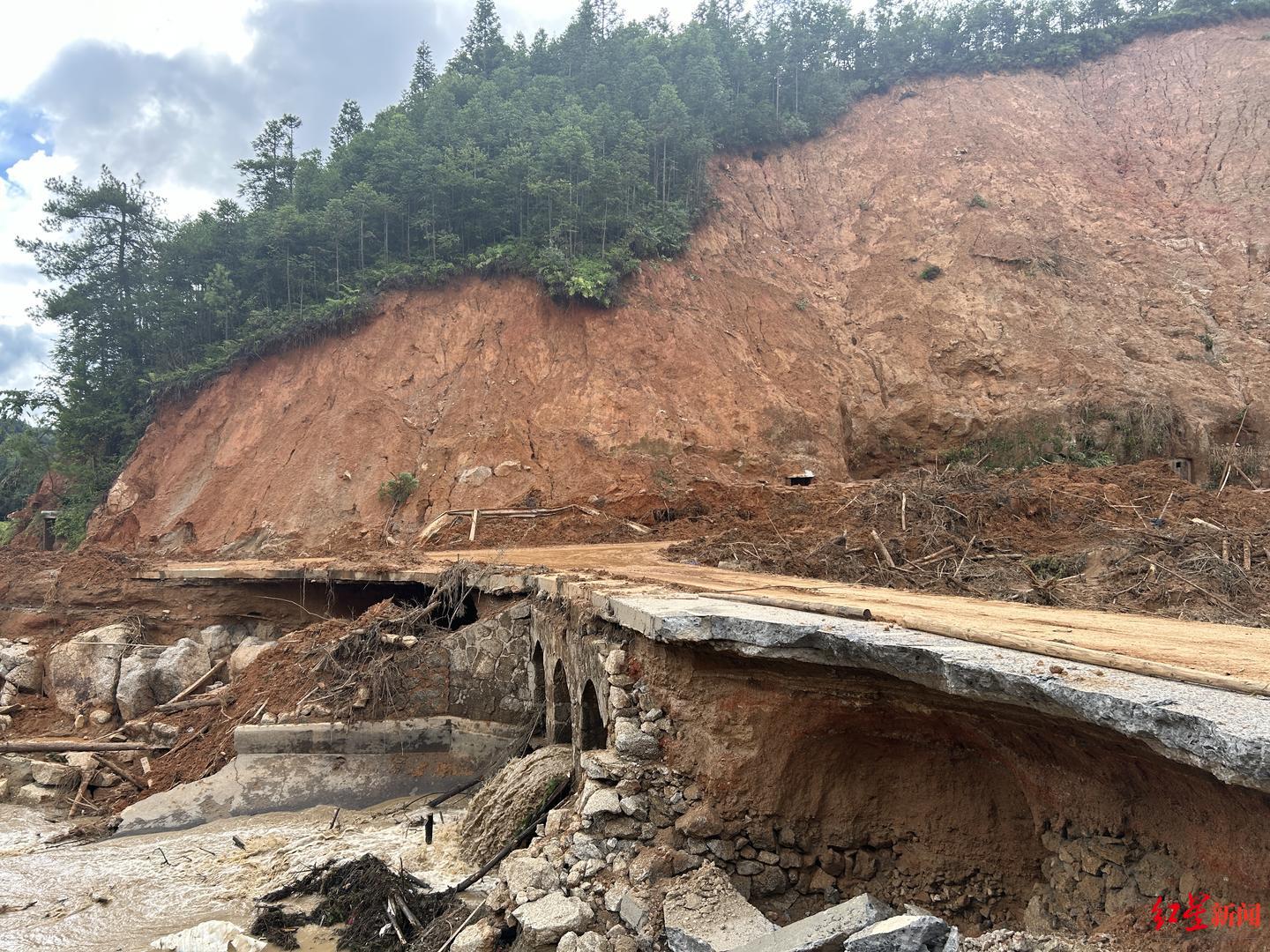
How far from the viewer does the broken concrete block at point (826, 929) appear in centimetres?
366

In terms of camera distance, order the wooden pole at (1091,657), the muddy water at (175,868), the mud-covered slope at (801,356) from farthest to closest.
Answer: the mud-covered slope at (801,356) < the muddy water at (175,868) < the wooden pole at (1091,657)

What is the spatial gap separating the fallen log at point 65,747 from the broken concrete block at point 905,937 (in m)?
11.3

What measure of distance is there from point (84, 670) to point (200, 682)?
88.3 inches

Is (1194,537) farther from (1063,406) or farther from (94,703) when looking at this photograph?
(94,703)

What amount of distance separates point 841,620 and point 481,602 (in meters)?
7.63

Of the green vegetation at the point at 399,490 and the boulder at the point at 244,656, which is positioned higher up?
the green vegetation at the point at 399,490

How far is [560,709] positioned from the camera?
29.3 ft

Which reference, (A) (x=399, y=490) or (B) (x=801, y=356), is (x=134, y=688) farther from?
(B) (x=801, y=356)

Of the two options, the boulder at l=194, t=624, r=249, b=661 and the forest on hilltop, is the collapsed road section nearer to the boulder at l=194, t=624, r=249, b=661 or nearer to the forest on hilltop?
the boulder at l=194, t=624, r=249, b=661

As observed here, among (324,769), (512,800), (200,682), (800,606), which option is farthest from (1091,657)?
(200,682)

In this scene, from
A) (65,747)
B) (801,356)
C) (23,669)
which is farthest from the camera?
(801,356)

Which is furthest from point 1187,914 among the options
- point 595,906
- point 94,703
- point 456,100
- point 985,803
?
point 456,100

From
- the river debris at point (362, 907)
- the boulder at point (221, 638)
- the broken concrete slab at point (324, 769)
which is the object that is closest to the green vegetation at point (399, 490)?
the boulder at point (221, 638)

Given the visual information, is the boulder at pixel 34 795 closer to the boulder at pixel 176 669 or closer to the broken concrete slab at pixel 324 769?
the broken concrete slab at pixel 324 769
